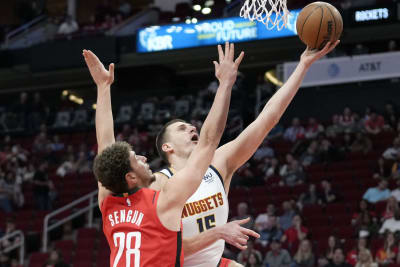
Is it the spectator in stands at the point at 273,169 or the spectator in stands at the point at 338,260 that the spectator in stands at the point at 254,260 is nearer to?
the spectator in stands at the point at 338,260

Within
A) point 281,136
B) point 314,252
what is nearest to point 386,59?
point 281,136

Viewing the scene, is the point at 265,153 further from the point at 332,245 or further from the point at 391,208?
the point at 332,245

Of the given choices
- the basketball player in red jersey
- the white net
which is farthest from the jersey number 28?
the white net

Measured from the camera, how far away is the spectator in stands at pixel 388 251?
425 inches

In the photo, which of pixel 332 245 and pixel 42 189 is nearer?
pixel 332 245

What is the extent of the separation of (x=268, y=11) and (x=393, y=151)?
344 inches

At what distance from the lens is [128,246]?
3895 mm

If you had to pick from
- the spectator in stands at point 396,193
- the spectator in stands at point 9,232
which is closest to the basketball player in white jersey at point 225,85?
the spectator in stands at point 396,193

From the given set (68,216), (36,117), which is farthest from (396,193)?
(36,117)

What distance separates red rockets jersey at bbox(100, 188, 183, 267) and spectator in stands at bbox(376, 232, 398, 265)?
7469 millimetres

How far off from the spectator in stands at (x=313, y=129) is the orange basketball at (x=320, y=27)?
11137 mm

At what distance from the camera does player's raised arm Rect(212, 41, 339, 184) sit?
14.5 ft

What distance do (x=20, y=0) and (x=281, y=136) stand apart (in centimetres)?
1400

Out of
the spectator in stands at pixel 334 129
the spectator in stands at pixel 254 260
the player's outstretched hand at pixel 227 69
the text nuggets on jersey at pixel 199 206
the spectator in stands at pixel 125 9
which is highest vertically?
the spectator in stands at pixel 125 9
